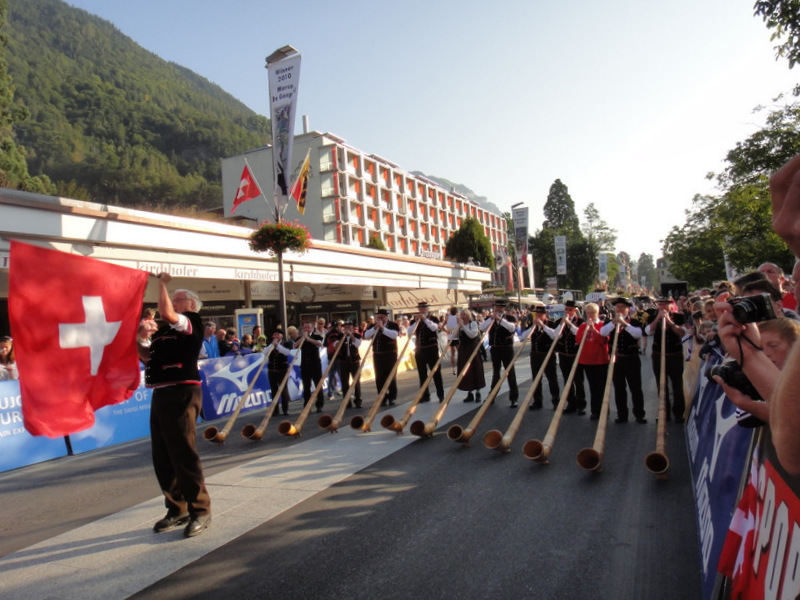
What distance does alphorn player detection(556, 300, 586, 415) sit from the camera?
9.68 m

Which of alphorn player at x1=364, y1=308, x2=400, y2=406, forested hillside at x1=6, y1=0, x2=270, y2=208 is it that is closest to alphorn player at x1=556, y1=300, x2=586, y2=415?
alphorn player at x1=364, y1=308, x2=400, y2=406

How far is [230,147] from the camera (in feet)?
398

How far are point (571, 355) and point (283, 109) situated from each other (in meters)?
9.40

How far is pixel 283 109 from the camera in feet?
47.5

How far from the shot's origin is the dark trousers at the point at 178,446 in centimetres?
477

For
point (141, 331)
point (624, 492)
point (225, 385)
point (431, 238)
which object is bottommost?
point (624, 492)

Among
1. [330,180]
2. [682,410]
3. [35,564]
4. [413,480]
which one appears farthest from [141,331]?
[330,180]

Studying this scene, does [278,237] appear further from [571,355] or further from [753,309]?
[753,309]

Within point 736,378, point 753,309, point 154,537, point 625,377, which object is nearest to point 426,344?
point 625,377

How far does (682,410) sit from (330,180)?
52397 mm

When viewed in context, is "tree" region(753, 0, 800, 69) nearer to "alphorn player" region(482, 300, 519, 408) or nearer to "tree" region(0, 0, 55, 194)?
"alphorn player" region(482, 300, 519, 408)

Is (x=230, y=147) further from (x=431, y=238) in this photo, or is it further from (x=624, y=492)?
(x=624, y=492)

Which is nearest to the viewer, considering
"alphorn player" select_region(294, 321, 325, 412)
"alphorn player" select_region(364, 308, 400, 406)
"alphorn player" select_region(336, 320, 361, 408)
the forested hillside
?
"alphorn player" select_region(294, 321, 325, 412)

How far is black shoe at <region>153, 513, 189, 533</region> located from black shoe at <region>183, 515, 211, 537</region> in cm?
20
